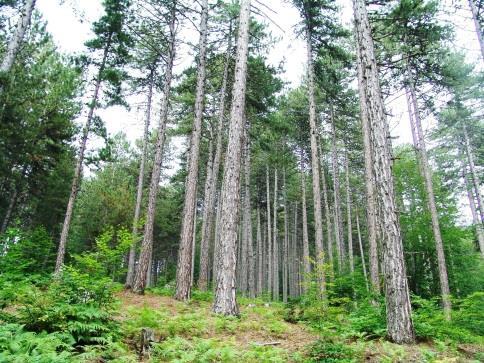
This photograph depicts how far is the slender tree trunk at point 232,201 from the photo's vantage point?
25.6ft

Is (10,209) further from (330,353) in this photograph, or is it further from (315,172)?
(330,353)

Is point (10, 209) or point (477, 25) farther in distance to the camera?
point (10, 209)

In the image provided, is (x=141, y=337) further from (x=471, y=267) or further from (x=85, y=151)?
(x=471, y=267)

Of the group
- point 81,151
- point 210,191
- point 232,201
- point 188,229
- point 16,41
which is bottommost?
point 188,229

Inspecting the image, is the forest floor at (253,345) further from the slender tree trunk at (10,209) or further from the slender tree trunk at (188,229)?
the slender tree trunk at (10,209)

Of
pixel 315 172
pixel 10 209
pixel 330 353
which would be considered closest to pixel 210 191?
pixel 315 172

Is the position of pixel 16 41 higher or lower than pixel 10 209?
higher

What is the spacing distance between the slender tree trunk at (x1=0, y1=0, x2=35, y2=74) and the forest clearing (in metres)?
0.08

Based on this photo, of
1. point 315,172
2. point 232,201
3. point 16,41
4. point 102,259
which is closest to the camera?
point 102,259

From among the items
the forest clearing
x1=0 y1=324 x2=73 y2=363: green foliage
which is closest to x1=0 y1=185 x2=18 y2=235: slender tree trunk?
the forest clearing

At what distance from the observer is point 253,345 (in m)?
5.54

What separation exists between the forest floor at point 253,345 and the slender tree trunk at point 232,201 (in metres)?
0.57

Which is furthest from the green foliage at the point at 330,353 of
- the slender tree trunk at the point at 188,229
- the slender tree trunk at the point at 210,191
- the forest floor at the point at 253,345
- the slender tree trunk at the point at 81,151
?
the slender tree trunk at the point at 210,191

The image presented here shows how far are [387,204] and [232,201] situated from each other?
372cm
